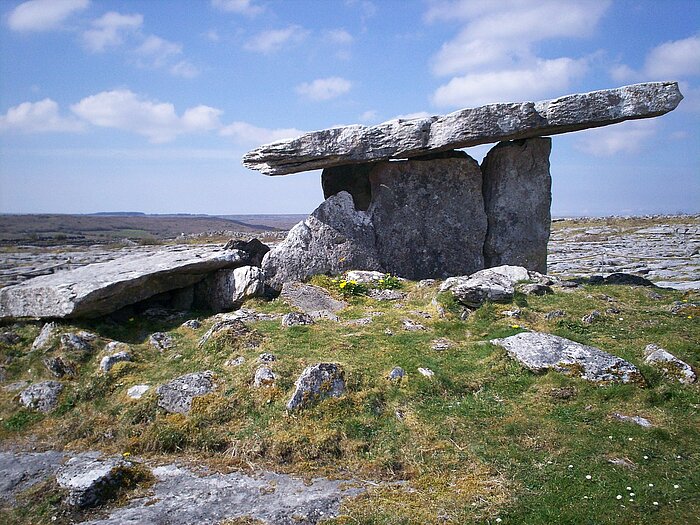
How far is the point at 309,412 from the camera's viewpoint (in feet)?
30.2

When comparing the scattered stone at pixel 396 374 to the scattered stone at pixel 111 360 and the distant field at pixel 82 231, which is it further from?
the distant field at pixel 82 231

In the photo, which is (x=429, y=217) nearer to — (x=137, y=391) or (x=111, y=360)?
(x=111, y=360)

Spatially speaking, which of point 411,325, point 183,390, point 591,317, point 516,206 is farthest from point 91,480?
point 516,206

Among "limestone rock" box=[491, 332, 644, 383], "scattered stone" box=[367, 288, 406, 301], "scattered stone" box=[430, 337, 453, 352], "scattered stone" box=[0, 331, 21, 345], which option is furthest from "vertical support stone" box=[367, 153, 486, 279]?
"scattered stone" box=[0, 331, 21, 345]

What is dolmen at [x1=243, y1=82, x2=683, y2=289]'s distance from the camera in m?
16.6

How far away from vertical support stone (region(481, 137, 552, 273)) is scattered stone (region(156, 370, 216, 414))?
11.3 meters

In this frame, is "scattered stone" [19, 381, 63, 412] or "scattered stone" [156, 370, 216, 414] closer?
"scattered stone" [156, 370, 216, 414]

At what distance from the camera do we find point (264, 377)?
400 inches

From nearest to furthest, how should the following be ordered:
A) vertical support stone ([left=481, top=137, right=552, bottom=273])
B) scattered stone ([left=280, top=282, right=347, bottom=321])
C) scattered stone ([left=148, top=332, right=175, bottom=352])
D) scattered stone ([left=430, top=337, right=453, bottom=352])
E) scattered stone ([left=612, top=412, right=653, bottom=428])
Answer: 1. scattered stone ([left=612, top=412, right=653, bottom=428])
2. scattered stone ([left=430, top=337, right=453, bottom=352])
3. scattered stone ([left=148, top=332, right=175, bottom=352])
4. scattered stone ([left=280, top=282, right=347, bottom=321])
5. vertical support stone ([left=481, top=137, right=552, bottom=273])

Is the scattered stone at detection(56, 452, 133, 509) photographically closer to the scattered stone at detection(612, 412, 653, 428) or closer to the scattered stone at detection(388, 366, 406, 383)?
the scattered stone at detection(388, 366, 406, 383)

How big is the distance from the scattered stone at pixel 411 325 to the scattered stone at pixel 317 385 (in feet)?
10.3

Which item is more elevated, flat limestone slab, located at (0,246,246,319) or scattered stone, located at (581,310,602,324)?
flat limestone slab, located at (0,246,246,319)

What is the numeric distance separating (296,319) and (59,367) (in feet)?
17.2

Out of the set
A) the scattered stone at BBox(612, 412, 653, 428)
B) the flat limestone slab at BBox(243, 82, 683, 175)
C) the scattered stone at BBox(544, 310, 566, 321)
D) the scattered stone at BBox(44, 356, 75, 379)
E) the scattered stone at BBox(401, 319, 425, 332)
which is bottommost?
the scattered stone at BBox(612, 412, 653, 428)
